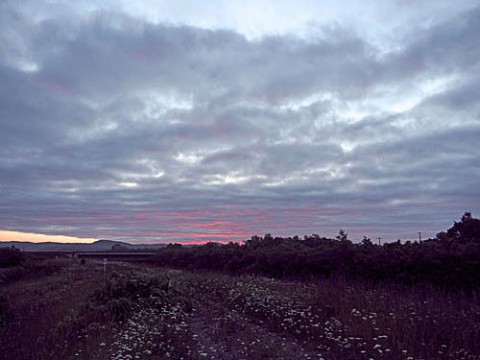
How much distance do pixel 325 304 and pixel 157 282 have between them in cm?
619

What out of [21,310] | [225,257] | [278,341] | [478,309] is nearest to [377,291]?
[478,309]

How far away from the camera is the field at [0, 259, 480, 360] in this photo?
9375mm

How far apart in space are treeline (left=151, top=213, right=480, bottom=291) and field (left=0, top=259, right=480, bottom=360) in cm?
131

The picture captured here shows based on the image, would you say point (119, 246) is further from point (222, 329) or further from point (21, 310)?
point (222, 329)

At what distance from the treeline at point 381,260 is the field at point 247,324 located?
1307 millimetres

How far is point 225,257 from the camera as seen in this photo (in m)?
31.3

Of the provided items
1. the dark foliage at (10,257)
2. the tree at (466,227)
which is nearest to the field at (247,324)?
the tree at (466,227)

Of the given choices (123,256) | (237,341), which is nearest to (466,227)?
(237,341)

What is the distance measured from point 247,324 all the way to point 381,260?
7602 mm

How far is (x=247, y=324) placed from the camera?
12.3 meters

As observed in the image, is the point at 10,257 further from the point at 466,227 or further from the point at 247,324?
the point at 466,227

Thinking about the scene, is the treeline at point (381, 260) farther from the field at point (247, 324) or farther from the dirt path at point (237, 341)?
the dirt path at point (237, 341)

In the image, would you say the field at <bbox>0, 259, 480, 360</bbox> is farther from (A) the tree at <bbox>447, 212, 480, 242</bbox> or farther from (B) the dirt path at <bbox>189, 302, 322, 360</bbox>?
(A) the tree at <bbox>447, 212, 480, 242</bbox>

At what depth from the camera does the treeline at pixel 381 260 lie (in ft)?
49.5
